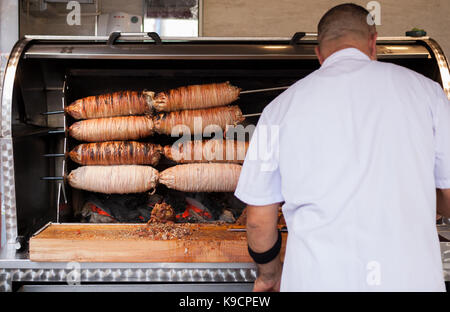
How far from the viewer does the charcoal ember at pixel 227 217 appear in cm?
279

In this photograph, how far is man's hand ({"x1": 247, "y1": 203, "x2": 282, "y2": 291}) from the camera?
159cm

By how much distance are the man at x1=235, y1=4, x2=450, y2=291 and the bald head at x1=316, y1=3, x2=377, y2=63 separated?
2cm

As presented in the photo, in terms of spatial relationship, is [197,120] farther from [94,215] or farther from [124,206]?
[94,215]

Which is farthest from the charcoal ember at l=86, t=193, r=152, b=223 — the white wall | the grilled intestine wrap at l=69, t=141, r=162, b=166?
the white wall

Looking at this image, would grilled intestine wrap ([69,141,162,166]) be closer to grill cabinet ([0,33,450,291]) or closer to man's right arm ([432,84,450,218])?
grill cabinet ([0,33,450,291])

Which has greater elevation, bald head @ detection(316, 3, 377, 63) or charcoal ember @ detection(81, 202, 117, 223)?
bald head @ detection(316, 3, 377, 63)

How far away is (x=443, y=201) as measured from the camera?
5.15 ft

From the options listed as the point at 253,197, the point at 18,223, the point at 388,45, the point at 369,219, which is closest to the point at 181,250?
the point at 253,197

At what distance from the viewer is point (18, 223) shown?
7.13 feet

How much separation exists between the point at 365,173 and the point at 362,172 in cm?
1

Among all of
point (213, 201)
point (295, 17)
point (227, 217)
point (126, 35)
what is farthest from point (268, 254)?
point (295, 17)

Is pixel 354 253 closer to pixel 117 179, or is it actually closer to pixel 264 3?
pixel 117 179
